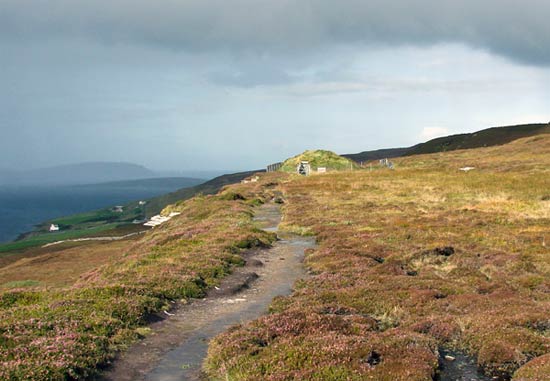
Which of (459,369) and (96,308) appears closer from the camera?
(459,369)

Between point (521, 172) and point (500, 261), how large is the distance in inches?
2531

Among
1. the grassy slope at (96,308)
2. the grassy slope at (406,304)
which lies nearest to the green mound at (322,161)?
the grassy slope at (406,304)

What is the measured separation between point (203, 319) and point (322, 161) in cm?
11503

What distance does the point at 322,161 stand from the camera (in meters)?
132

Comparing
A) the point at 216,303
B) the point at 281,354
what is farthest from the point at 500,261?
the point at 281,354

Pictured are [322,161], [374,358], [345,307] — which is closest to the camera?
[374,358]

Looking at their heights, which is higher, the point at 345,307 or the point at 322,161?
the point at 322,161

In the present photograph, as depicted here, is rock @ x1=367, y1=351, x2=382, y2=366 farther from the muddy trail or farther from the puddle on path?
the muddy trail

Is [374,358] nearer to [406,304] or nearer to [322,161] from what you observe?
[406,304]

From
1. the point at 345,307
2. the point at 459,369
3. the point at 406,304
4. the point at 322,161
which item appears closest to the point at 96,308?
the point at 345,307

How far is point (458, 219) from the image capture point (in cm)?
4284

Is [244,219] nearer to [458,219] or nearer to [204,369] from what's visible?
[458,219]

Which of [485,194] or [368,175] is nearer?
[485,194]

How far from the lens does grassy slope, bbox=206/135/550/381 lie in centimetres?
1258
